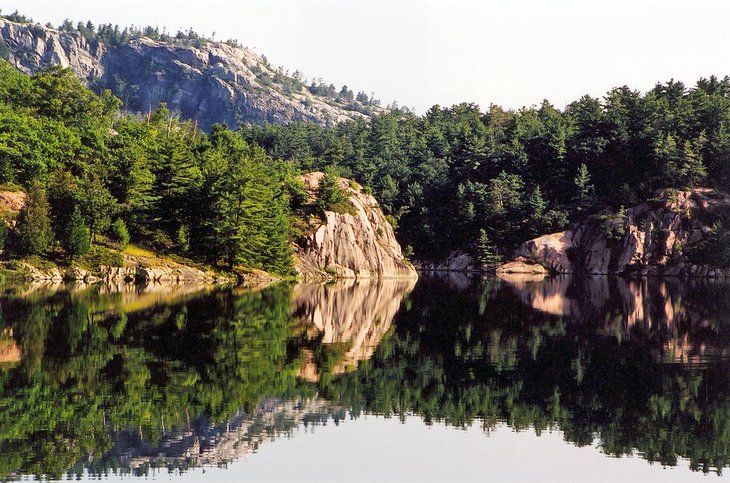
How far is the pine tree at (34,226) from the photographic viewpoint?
257ft

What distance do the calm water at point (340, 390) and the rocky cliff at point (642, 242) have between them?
8031 centimetres

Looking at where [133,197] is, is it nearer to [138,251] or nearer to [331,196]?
[138,251]

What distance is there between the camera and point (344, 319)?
52.0 m

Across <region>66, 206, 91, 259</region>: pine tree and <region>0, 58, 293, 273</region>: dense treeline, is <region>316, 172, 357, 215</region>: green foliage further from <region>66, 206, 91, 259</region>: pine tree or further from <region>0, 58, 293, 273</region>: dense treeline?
<region>66, 206, 91, 259</region>: pine tree

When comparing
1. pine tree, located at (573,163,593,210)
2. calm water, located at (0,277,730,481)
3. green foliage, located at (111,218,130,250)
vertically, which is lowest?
calm water, located at (0,277,730,481)

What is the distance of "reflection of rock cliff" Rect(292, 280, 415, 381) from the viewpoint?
117 ft

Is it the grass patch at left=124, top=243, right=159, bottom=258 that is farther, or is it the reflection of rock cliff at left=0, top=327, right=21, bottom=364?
the grass patch at left=124, top=243, right=159, bottom=258

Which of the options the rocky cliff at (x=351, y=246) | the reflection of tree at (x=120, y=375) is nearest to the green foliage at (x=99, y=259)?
the rocky cliff at (x=351, y=246)

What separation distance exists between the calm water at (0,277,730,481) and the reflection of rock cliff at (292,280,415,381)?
0.25m

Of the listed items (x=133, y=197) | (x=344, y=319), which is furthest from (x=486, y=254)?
(x=344, y=319)

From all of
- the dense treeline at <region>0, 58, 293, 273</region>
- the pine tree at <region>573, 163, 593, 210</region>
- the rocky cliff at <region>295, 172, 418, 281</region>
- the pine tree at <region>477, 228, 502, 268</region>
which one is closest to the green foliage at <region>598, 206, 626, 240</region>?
the pine tree at <region>573, 163, 593, 210</region>

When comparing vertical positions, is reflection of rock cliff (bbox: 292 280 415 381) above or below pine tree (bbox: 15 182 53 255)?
below

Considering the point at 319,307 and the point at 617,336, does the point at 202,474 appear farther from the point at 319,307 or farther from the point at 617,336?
the point at 319,307

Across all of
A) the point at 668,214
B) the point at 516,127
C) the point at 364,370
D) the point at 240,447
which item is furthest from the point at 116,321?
the point at 516,127
